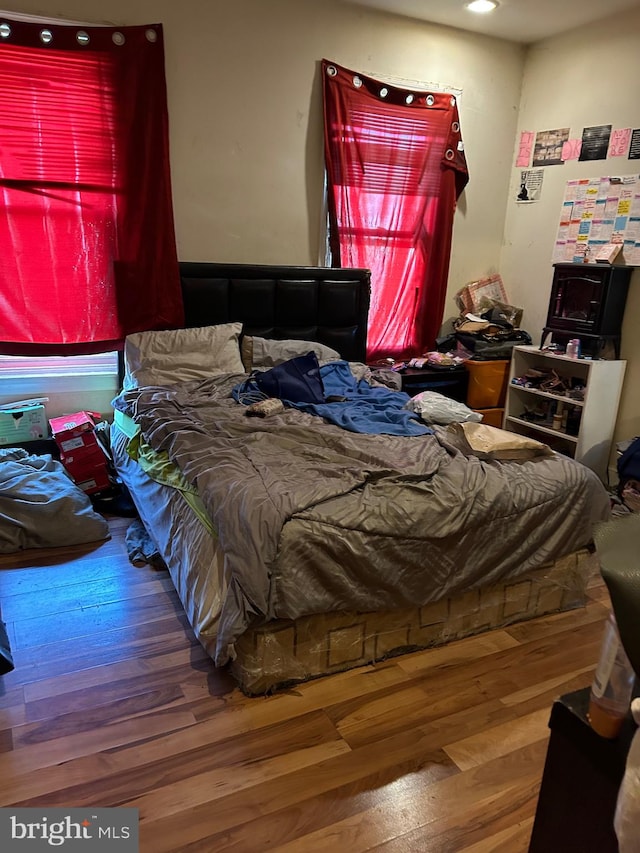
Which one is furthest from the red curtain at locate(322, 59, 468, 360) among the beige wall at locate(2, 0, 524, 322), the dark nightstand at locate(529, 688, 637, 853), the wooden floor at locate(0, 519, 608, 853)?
the dark nightstand at locate(529, 688, 637, 853)

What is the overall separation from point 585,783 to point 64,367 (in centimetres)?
335

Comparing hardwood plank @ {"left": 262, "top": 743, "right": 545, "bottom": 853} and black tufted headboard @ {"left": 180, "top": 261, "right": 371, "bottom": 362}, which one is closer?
hardwood plank @ {"left": 262, "top": 743, "right": 545, "bottom": 853}

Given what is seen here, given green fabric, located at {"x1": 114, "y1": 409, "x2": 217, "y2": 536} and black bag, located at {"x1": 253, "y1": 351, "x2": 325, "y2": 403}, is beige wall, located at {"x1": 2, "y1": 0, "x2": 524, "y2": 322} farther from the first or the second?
green fabric, located at {"x1": 114, "y1": 409, "x2": 217, "y2": 536}

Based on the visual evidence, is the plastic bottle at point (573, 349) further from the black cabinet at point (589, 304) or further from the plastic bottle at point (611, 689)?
the plastic bottle at point (611, 689)

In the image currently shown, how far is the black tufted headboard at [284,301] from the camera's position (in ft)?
11.6

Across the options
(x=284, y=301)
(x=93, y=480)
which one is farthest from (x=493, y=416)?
(x=93, y=480)

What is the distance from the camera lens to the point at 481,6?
355 cm

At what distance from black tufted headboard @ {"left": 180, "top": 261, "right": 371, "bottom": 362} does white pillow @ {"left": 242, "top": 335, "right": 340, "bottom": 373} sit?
16 cm

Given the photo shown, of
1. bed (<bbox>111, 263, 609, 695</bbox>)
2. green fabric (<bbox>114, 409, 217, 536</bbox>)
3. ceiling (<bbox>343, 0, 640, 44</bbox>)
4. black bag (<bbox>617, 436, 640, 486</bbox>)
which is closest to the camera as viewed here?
bed (<bbox>111, 263, 609, 695</bbox>)

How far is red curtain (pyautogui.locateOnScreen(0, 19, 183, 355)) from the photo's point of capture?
301 cm

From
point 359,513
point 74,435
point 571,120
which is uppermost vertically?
point 571,120

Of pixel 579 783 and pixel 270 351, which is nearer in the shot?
pixel 579 783

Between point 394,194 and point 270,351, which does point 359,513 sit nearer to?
point 270,351

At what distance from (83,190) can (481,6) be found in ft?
8.26
